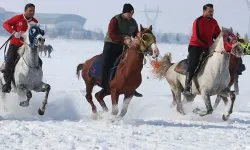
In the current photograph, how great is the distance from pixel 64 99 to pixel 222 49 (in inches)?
153

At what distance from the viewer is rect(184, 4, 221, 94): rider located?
10359mm

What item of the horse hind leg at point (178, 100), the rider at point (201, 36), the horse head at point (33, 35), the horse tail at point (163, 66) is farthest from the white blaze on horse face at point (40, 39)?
the horse tail at point (163, 66)

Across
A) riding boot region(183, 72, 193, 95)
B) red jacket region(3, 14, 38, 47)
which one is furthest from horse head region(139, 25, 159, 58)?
red jacket region(3, 14, 38, 47)

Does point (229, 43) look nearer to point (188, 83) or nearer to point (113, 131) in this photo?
point (188, 83)

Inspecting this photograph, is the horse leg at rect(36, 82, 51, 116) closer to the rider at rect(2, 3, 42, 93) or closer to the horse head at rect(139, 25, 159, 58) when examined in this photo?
the rider at rect(2, 3, 42, 93)

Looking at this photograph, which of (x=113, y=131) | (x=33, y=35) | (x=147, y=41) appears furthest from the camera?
(x=33, y=35)

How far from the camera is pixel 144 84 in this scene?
22031 millimetres

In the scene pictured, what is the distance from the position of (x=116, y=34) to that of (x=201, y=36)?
195 cm

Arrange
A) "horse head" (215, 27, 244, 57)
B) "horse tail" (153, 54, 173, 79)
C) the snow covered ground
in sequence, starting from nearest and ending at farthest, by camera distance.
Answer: the snow covered ground
"horse head" (215, 27, 244, 57)
"horse tail" (153, 54, 173, 79)

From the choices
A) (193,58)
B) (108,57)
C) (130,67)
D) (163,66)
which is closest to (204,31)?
(193,58)

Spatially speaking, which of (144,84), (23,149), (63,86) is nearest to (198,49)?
(23,149)

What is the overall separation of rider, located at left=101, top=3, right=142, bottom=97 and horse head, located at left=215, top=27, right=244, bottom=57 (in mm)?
1724

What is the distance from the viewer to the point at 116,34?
959 centimetres

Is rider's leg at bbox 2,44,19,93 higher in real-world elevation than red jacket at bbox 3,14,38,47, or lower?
lower
